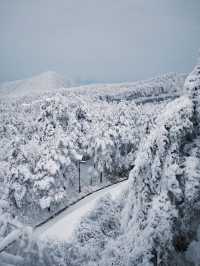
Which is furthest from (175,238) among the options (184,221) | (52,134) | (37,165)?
(52,134)

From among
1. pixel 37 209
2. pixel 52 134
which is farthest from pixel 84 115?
pixel 37 209

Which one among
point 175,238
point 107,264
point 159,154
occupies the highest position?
point 159,154

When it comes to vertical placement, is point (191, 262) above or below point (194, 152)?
below

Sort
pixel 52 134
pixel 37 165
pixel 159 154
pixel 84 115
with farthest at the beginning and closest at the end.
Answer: pixel 84 115 → pixel 52 134 → pixel 37 165 → pixel 159 154

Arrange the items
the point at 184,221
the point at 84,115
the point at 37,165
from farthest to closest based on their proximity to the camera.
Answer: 1. the point at 84,115
2. the point at 37,165
3. the point at 184,221

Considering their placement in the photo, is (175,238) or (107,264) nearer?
(175,238)

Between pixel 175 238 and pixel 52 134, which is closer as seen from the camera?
pixel 175 238

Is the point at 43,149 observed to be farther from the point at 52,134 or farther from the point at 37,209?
the point at 37,209

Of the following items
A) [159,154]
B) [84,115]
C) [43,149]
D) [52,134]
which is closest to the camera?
[159,154]

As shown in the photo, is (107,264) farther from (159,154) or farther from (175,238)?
(159,154)
